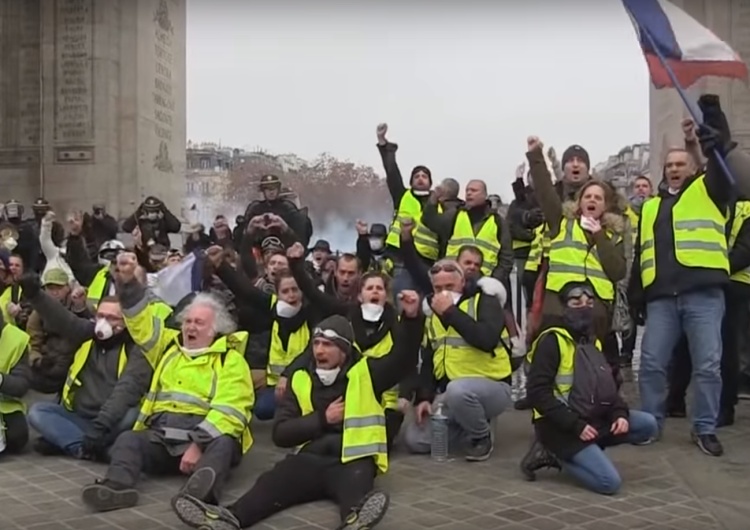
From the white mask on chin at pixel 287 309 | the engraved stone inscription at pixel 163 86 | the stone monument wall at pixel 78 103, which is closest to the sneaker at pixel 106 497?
the white mask on chin at pixel 287 309

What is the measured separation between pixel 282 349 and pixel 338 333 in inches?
71.0

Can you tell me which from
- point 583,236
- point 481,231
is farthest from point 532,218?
point 583,236

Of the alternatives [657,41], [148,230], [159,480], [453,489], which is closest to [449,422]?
[453,489]

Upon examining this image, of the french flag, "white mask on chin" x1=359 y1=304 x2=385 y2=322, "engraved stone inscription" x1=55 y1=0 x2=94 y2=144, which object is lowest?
"white mask on chin" x1=359 y1=304 x2=385 y2=322

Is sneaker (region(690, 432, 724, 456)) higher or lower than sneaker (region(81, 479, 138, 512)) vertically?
higher

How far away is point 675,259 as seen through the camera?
20.6 ft

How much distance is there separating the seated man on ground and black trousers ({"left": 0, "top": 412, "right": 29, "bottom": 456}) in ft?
0.22

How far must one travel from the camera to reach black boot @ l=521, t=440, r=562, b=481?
568 centimetres

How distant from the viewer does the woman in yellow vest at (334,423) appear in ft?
16.4

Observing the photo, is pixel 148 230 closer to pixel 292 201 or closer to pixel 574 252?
pixel 292 201

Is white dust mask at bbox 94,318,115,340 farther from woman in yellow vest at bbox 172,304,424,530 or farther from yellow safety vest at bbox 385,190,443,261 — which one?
yellow safety vest at bbox 385,190,443,261

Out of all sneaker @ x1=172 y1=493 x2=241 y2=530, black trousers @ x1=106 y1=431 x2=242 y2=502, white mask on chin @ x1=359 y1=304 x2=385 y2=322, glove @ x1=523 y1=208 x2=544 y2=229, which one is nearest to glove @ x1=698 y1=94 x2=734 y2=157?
white mask on chin @ x1=359 y1=304 x2=385 y2=322

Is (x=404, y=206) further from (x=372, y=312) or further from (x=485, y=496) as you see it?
(x=485, y=496)

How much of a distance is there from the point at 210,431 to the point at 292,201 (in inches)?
175
